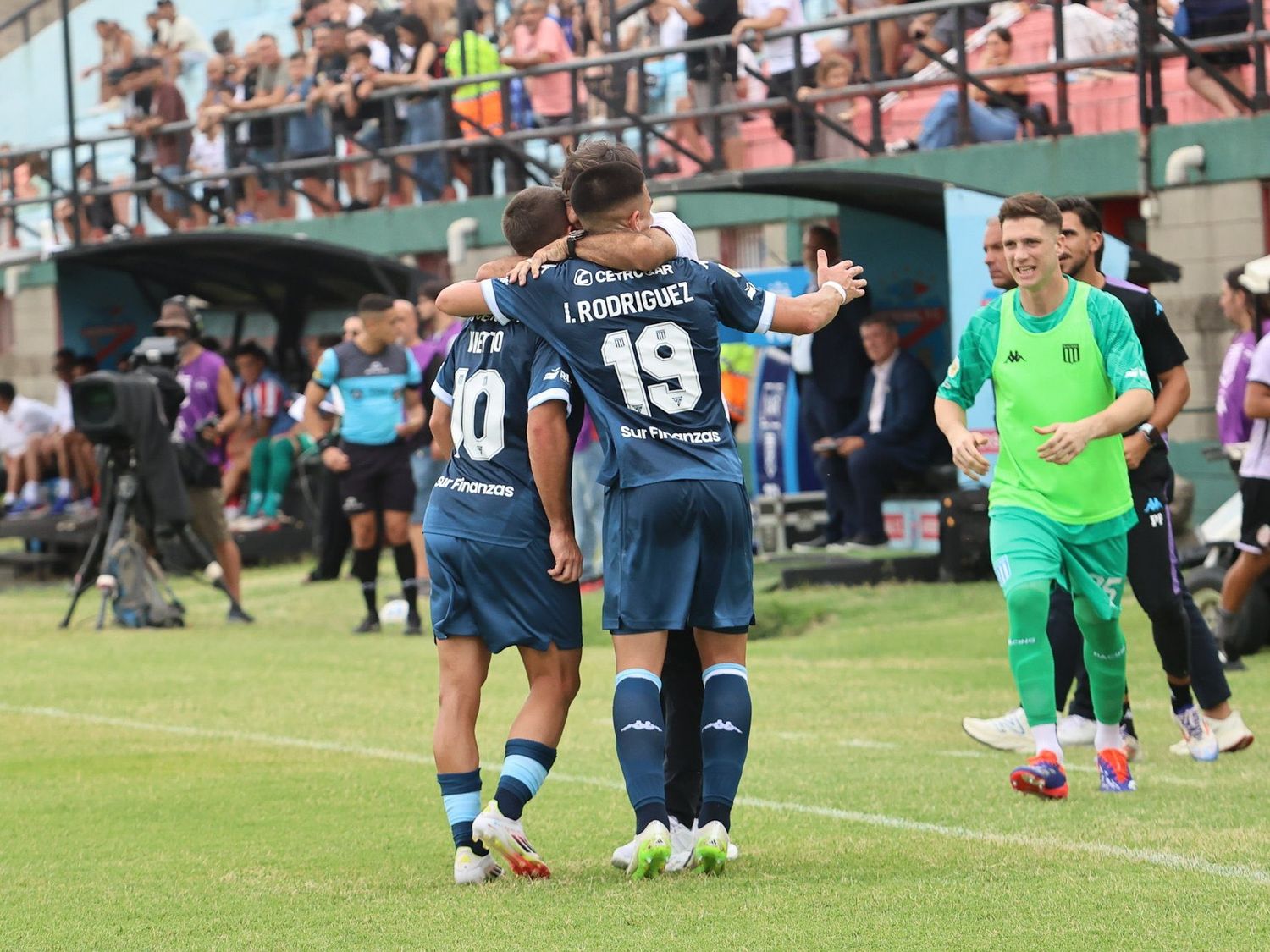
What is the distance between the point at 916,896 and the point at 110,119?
1042 inches

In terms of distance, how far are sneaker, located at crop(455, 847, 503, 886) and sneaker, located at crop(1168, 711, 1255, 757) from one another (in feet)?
11.1

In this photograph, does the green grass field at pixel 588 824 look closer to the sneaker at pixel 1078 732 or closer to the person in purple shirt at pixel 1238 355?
the sneaker at pixel 1078 732

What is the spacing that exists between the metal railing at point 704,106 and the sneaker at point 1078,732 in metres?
8.19

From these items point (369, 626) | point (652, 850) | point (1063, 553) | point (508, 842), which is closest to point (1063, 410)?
point (1063, 553)

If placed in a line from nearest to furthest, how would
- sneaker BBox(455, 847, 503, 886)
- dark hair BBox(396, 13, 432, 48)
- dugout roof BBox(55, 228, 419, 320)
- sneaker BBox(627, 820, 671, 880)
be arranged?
sneaker BBox(627, 820, 671, 880) < sneaker BBox(455, 847, 503, 886) < dugout roof BBox(55, 228, 419, 320) < dark hair BBox(396, 13, 432, 48)

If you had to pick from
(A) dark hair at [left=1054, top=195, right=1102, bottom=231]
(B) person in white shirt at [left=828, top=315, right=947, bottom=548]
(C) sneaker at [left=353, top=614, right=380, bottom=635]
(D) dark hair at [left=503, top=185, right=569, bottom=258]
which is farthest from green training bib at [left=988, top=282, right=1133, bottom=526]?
(B) person in white shirt at [left=828, top=315, right=947, bottom=548]

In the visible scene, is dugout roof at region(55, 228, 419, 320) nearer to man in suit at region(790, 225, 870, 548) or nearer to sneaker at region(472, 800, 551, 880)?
man in suit at region(790, 225, 870, 548)

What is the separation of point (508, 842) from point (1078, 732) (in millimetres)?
3598

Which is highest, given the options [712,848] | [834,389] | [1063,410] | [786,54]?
[786,54]

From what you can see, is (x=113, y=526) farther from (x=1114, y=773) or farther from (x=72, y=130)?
(x=72, y=130)

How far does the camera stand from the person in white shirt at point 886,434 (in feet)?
52.3

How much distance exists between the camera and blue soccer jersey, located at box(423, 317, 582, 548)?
234 inches

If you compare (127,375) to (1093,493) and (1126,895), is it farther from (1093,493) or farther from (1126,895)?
(1126,895)

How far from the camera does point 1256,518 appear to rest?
1061 centimetres
